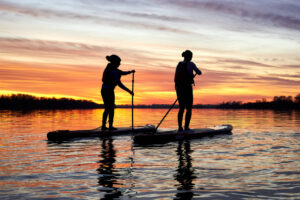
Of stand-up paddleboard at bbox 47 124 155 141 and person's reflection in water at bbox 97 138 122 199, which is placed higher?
stand-up paddleboard at bbox 47 124 155 141

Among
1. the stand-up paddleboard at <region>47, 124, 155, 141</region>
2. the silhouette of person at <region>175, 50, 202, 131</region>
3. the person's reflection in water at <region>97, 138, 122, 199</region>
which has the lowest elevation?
the person's reflection in water at <region>97, 138, 122, 199</region>

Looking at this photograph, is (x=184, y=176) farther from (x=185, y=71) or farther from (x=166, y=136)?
(x=185, y=71)

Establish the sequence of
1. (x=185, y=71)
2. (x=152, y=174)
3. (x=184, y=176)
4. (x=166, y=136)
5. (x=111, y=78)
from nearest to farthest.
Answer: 1. (x=184, y=176)
2. (x=152, y=174)
3. (x=166, y=136)
4. (x=185, y=71)
5. (x=111, y=78)

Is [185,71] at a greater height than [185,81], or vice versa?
[185,71]

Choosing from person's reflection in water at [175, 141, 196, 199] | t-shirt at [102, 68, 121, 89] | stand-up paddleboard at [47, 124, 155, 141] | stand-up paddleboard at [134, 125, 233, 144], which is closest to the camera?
person's reflection in water at [175, 141, 196, 199]

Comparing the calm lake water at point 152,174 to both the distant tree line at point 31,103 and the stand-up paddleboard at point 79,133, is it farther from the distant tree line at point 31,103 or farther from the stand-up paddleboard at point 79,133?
the distant tree line at point 31,103

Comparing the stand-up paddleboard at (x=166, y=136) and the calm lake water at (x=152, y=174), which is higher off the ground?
the stand-up paddleboard at (x=166, y=136)

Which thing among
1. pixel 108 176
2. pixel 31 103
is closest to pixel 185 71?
pixel 108 176

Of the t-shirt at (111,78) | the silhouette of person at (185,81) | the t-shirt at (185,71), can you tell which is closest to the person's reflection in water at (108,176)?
the silhouette of person at (185,81)

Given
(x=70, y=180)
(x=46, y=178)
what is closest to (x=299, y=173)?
(x=70, y=180)

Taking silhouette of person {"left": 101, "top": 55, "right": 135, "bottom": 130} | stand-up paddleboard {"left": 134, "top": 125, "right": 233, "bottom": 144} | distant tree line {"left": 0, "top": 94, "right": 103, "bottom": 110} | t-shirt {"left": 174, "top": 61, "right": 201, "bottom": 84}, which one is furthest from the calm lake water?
distant tree line {"left": 0, "top": 94, "right": 103, "bottom": 110}

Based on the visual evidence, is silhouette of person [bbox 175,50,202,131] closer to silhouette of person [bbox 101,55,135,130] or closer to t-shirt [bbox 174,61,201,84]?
t-shirt [bbox 174,61,201,84]

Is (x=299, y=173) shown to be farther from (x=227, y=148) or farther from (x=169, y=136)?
(x=169, y=136)

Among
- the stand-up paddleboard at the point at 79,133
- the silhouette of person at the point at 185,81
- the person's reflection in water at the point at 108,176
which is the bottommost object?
the person's reflection in water at the point at 108,176
